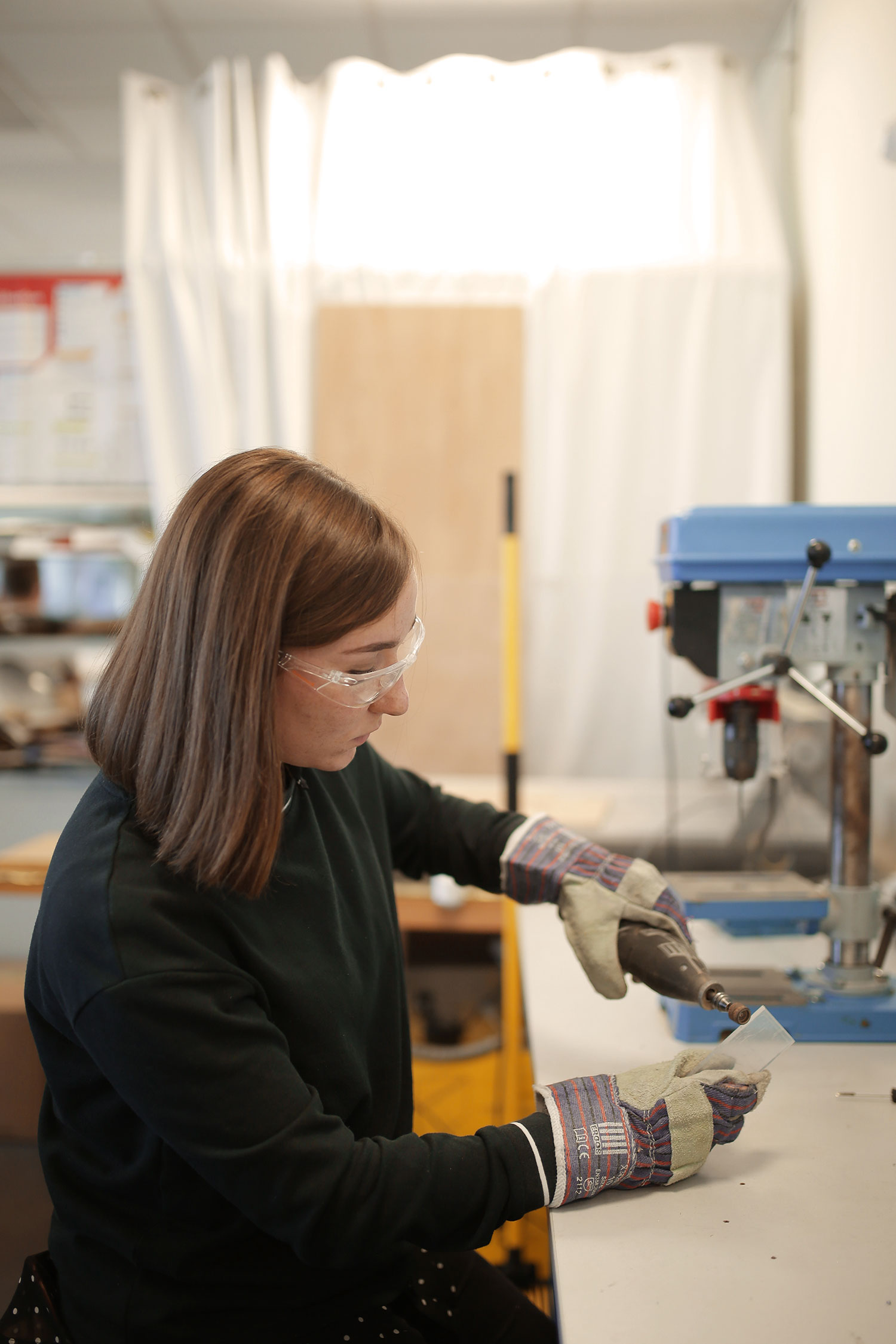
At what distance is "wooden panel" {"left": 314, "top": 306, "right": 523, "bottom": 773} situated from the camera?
104 inches

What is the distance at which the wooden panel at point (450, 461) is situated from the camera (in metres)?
2.65

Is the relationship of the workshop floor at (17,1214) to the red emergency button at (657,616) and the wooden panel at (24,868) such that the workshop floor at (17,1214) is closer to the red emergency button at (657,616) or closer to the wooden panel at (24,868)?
the wooden panel at (24,868)

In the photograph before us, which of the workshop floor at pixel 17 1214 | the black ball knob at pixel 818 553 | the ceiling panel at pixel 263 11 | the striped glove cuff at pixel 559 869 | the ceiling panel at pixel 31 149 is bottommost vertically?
the workshop floor at pixel 17 1214

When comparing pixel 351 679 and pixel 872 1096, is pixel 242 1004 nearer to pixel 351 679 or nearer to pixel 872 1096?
pixel 351 679

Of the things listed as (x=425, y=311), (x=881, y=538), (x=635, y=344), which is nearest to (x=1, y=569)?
(x=425, y=311)

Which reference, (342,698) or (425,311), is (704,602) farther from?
(425,311)

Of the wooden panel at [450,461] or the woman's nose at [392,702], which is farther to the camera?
the wooden panel at [450,461]

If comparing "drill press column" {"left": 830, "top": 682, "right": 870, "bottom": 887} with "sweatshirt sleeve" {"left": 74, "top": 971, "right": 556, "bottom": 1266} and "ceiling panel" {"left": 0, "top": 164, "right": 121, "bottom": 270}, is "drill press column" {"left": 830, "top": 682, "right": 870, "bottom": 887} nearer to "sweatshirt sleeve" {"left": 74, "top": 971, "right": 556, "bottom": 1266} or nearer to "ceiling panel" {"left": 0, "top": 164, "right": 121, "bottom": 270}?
"sweatshirt sleeve" {"left": 74, "top": 971, "right": 556, "bottom": 1266}

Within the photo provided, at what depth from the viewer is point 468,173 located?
2.69 meters

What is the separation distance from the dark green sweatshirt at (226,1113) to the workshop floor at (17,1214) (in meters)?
0.09

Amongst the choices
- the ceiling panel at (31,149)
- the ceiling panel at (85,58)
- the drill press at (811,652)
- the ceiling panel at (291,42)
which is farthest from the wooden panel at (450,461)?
the drill press at (811,652)

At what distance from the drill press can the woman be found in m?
0.39

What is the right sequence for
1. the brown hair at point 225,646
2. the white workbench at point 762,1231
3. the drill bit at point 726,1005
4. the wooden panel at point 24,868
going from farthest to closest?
the wooden panel at point 24,868
the drill bit at point 726,1005
the brown hair at point 225,646
the white workbench at point 762,1231

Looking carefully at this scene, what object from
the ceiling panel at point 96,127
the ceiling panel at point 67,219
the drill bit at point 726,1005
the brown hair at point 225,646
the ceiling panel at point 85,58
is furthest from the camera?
the ceiling panel at point 67,219
